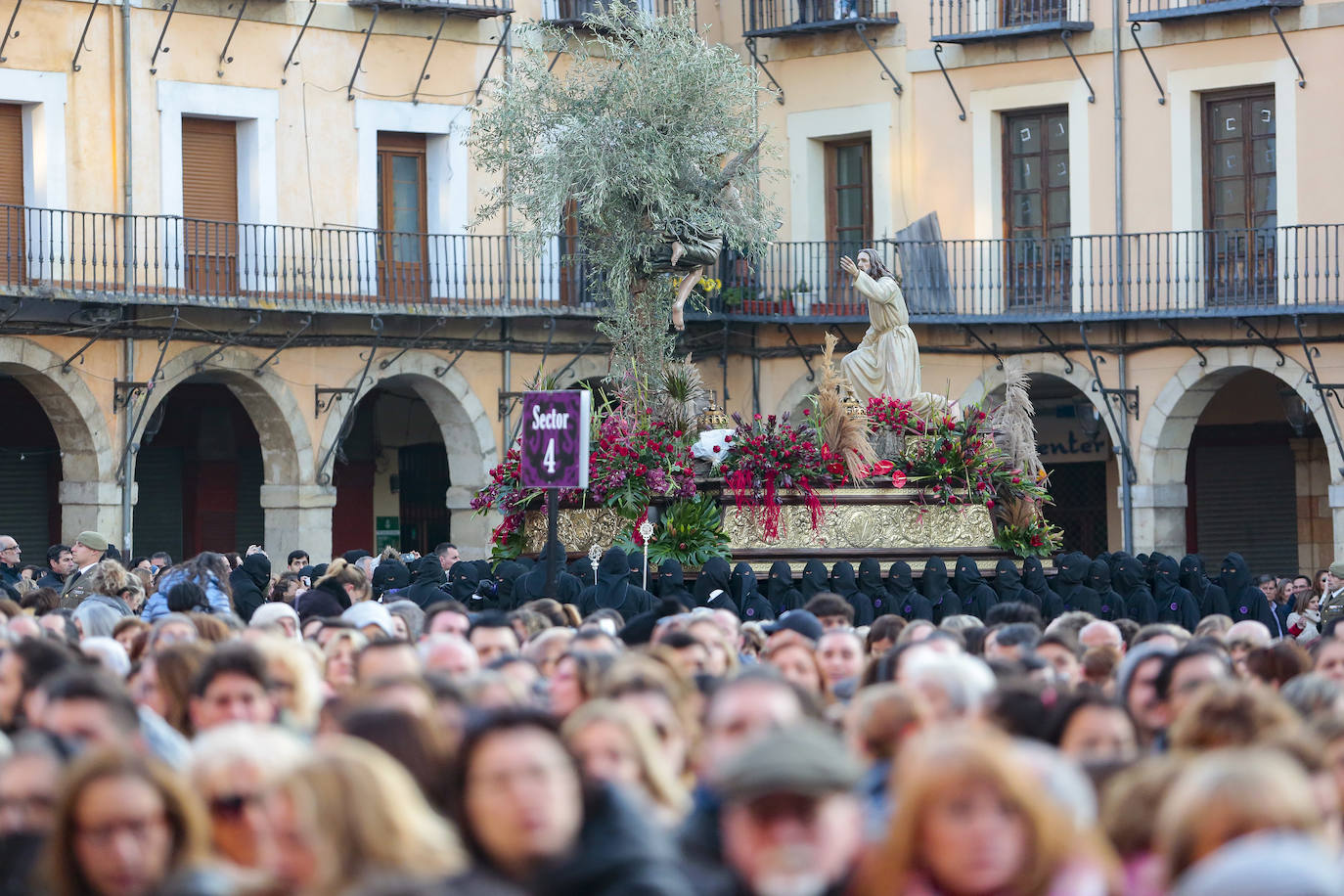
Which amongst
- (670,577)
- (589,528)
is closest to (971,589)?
(670,577)

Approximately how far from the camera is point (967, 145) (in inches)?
1082

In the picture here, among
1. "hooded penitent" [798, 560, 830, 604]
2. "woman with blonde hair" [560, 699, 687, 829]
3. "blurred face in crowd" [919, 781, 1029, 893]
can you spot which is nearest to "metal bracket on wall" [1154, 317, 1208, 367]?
"hooded penitent" [798, 560, 830, 604]

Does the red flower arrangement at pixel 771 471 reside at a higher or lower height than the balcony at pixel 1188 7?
lower

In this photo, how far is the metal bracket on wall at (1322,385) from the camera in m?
25.0

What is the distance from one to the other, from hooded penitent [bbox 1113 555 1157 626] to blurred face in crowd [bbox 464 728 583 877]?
42.5 feet

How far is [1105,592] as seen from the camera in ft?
59.0

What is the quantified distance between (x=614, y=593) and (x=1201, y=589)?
222 inches

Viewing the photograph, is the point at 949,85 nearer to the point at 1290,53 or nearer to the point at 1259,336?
the point at 1290,53

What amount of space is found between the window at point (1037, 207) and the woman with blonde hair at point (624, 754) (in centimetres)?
2171

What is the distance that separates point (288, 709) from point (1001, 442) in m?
12.3

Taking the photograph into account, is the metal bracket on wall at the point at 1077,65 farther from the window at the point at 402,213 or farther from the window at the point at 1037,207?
the window at the point at 402,213

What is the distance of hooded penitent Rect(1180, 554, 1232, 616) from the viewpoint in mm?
17859

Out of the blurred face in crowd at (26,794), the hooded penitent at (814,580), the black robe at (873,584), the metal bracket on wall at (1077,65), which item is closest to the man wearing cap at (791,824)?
the blurred face in crowd at (26,794)

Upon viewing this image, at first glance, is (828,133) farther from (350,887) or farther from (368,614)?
(350,887)
